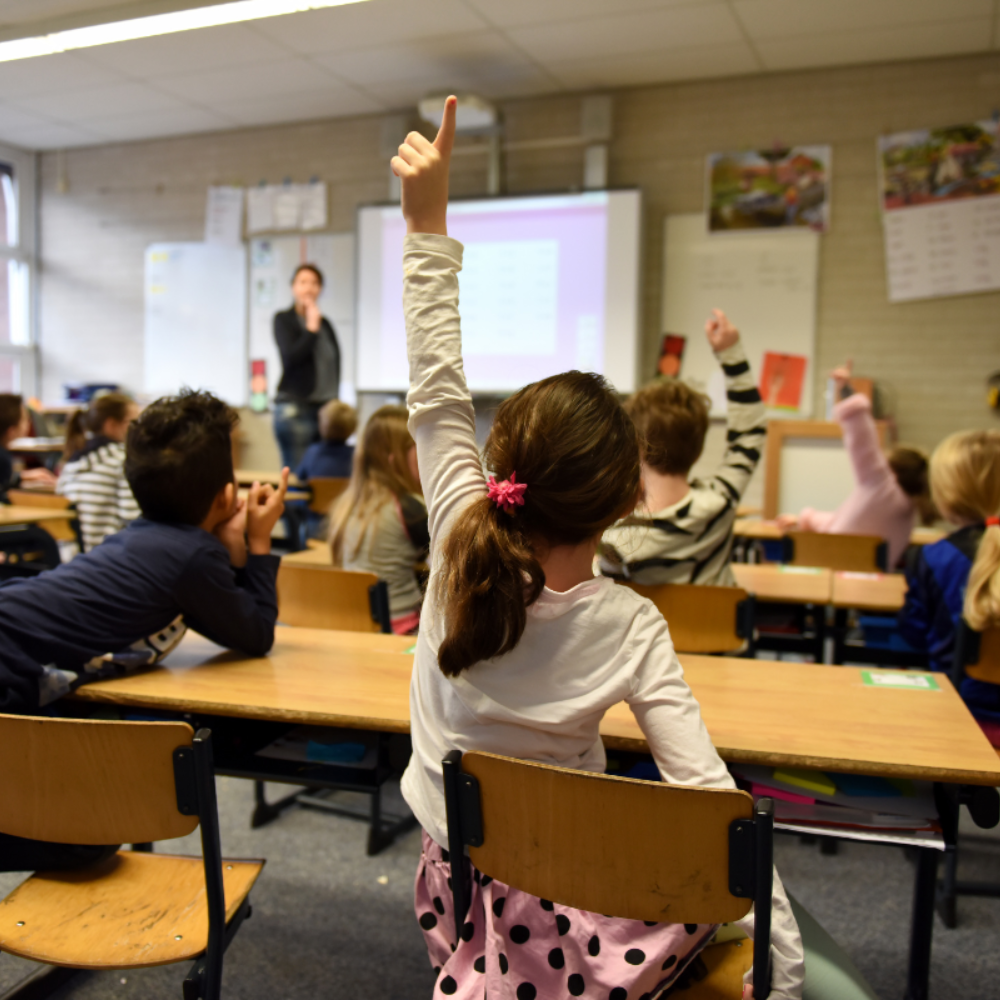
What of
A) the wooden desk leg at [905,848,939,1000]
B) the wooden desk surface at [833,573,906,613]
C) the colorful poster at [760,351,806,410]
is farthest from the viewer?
the colorful poster at [760,351,806,410]

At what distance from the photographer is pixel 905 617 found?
7.52 feet

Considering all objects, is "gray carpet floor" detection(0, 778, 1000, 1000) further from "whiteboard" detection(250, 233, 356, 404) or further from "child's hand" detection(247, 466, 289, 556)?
"whiteboard" detection(250, 233, 356, 404)

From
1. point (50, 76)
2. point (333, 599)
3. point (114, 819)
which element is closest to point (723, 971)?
point (114, 819)

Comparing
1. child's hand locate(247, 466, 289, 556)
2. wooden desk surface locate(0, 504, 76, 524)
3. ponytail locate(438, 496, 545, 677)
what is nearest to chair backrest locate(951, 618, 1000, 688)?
ponytail locate(438, 496, 545, 677)

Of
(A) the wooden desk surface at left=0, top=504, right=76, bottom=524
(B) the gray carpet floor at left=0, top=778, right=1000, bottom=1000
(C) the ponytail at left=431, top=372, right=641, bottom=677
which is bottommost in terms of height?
(B) the gray carpet floor at left=0, top=778, right=1000, bottom=1000

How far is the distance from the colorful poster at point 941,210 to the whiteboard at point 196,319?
442cm

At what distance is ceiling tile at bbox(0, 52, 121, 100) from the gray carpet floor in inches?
192

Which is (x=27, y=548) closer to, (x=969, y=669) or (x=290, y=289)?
(x=969, y=669)

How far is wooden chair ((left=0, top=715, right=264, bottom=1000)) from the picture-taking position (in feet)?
3.63

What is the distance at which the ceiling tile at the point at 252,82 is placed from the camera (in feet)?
17.6

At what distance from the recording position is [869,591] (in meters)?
2.56

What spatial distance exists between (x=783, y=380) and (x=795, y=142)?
1.36m

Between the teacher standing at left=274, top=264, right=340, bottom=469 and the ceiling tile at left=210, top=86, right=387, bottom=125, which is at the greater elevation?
the ceiling tile at left=210, top=86, right=387, bottom=125

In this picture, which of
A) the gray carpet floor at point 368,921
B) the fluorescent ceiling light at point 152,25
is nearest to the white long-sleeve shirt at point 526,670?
the gray carpet floor at point 368,921
